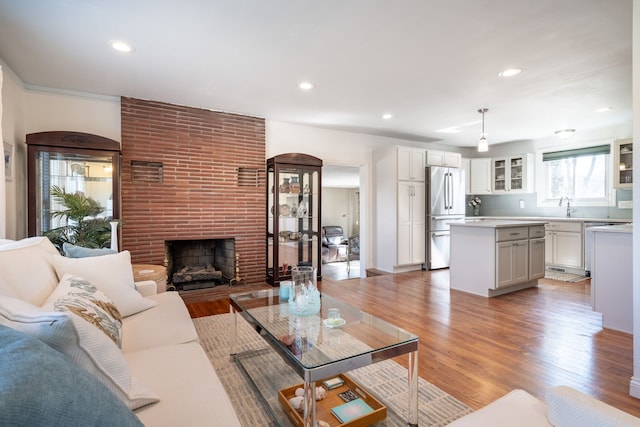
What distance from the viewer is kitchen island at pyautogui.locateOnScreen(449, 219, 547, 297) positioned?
390cm

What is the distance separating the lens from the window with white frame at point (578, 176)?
542 cm

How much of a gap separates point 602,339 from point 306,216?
11.8 ft

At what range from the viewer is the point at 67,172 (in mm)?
3502

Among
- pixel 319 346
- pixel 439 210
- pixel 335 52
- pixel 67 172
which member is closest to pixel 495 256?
pixel 439 210

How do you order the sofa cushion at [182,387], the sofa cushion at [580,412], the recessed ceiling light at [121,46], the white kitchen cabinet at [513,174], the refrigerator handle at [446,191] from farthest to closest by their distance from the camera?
the white kitchen cabinet at [513,174]
the refrigerator handle at [446,191]
the recessed ceiling light at [121,46]
the sofa cushion at [182,387]
the sofa cushion at [580,412]

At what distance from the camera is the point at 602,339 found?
271 cm

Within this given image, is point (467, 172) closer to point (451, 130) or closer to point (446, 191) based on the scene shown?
point (446, 191)

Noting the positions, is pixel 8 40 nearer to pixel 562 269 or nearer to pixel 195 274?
pixel 195 274

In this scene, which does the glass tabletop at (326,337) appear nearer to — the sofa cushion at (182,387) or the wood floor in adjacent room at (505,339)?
the sofa cushion at (182,387)

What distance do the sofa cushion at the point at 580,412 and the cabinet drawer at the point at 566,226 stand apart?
5.45 meters

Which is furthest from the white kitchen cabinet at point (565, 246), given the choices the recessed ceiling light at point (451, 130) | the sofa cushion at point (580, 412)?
the sofa cushion at point (580, 412)

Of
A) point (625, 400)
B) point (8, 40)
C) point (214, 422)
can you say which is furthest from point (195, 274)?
point (625, 400)

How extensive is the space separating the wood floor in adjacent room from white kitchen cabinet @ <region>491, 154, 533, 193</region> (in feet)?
7.87

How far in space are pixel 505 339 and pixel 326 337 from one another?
6.18ft
